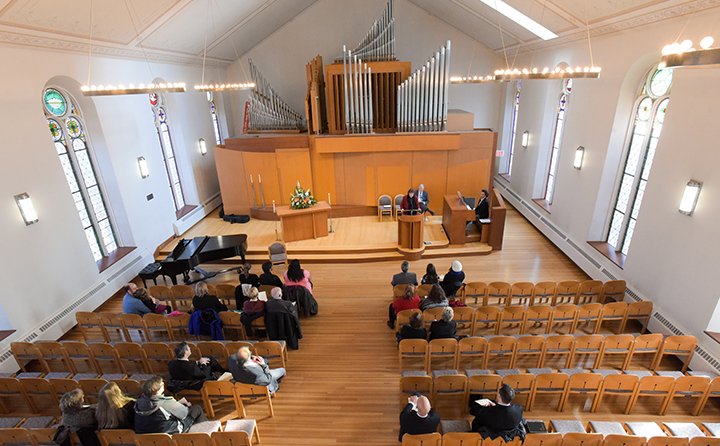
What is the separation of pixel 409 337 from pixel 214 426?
283cm

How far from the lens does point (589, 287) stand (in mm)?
7074

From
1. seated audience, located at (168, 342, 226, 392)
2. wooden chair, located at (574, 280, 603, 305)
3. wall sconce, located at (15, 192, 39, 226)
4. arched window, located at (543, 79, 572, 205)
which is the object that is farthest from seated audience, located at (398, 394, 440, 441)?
arched window, located at (543, 79, 572, 205)

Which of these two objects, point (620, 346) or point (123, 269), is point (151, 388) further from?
point (620, 346)

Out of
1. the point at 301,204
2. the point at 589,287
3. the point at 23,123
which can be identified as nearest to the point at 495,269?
the point at 589,287

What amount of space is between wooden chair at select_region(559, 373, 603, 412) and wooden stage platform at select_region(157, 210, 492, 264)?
4.93 metres

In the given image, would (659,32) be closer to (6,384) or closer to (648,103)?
(648,103)

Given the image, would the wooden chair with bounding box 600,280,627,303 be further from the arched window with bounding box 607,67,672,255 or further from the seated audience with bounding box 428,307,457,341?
the seated audience with bounding box 428,307,457,341

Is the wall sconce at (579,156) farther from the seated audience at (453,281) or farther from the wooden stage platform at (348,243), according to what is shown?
the seated audience at (453,281)

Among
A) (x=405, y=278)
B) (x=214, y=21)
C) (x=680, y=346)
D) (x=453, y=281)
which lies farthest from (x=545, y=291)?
(x=214, y=21)

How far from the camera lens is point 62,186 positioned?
734 centimetres

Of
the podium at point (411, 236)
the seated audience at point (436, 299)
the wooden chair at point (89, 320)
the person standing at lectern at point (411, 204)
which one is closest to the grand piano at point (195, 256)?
the wooden chair at point (89, 320)

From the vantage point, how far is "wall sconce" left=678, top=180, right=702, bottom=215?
575 cm

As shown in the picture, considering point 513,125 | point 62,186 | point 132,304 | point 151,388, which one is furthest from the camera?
point 513,125

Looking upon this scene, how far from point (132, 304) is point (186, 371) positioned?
249 centimetres
